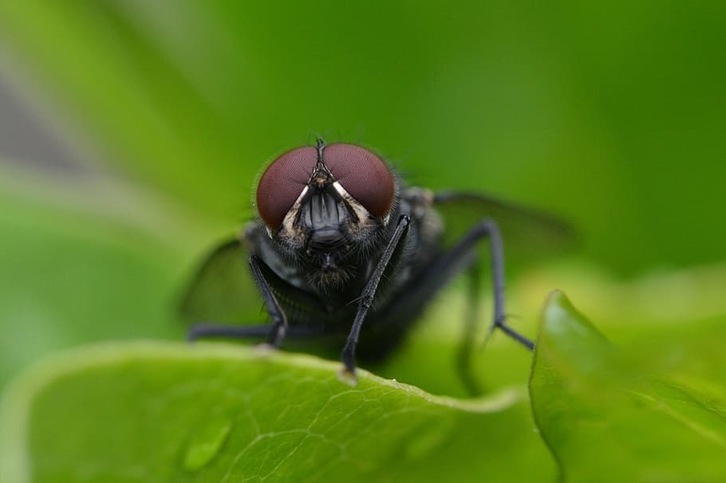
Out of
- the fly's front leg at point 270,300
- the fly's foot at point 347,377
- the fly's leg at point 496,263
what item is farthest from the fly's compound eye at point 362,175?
the fly's foot at point 347,377

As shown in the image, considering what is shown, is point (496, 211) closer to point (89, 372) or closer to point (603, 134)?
point (603, 134)

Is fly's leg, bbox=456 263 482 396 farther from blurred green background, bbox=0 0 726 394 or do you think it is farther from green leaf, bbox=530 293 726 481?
green leaf, bbox=530 293 726 481

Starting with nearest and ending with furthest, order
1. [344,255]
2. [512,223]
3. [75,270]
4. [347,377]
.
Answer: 1. [347,377]
2. [344,255]
3. [75,270]
4. [512,223]

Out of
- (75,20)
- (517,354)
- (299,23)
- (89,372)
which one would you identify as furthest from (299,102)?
(89,372)

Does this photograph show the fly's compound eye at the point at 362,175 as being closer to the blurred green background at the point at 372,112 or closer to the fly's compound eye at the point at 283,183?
the fly's compound eye at the point at 283,183

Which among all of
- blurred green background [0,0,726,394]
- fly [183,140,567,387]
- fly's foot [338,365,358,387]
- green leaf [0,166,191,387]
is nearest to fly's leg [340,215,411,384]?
fly [183,140,567,387]

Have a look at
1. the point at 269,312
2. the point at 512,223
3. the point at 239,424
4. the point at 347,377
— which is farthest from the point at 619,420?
the point at 512,223

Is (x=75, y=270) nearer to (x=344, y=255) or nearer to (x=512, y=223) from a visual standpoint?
(x=344, y=255)
